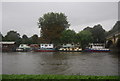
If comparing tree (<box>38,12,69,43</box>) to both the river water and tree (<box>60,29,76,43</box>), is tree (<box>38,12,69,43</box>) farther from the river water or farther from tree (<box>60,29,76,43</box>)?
the river water

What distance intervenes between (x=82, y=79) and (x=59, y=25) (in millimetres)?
54070

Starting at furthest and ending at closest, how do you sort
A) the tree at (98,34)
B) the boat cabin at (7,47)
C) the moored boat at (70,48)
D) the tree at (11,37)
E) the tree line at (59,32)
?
the tree at (11,37), the tree at (98,34), the boat cabin at (7,47), the tree line at (59,32), the moored boat at (70,48)

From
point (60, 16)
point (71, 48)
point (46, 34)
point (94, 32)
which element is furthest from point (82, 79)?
point (94, 32)

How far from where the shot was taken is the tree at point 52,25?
58.0 metres

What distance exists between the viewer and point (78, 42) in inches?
2199

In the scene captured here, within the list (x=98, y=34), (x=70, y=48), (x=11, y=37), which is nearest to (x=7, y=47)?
(x=11, y=37)

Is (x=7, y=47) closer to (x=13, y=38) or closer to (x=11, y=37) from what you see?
(x=13, y=38)

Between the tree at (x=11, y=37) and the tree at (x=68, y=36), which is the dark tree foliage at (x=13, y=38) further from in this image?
the tree at (x=68, y=36)

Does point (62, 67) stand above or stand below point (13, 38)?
below

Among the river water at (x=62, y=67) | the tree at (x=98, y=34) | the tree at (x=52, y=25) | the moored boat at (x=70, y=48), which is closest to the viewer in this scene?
the river water at (x=62, y=67)

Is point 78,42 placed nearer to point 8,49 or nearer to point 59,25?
point 59,25

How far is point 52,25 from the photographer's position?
197ft

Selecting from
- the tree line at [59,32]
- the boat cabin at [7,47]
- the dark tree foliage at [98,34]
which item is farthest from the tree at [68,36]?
the dark tree foliage at [98,34]

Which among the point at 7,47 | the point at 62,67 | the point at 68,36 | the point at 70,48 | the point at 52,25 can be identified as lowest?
the point at 62,67
